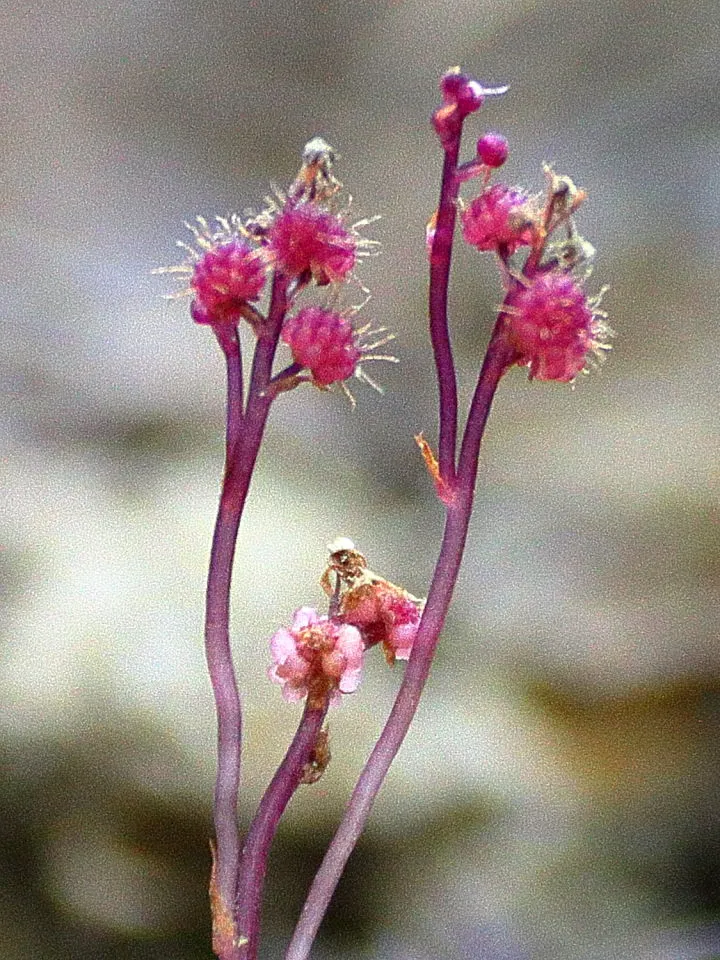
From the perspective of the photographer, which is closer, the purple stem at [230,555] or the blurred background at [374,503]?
the purple stem at [230,555]

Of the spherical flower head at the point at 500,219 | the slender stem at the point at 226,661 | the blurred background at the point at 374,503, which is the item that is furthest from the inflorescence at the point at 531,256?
the blurred background at the point at 374,503

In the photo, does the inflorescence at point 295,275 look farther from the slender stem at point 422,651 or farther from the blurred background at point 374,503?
the blurred background at point 374,503

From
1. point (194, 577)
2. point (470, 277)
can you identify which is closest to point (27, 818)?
point (194, 577)

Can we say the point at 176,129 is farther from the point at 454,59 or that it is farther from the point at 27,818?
the point at 27,818

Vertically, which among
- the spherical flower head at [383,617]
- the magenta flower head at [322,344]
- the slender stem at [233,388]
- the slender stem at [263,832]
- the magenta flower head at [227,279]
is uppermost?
the magenta flower head at [227,279]

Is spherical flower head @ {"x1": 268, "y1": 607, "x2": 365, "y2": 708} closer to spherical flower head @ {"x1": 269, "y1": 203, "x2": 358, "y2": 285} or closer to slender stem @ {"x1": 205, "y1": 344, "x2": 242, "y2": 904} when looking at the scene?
slender stem @ {"x1": 205, "y1": 344, "x2": 242, "y2": 904}

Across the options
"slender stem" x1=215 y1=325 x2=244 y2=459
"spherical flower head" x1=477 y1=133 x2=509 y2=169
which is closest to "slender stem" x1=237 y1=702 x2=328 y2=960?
"slender stem" x1=215 y1=325 x2=244 y2=459

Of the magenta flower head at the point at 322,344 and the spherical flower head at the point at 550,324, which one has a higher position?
the spherical flower head at the point at 550,324
